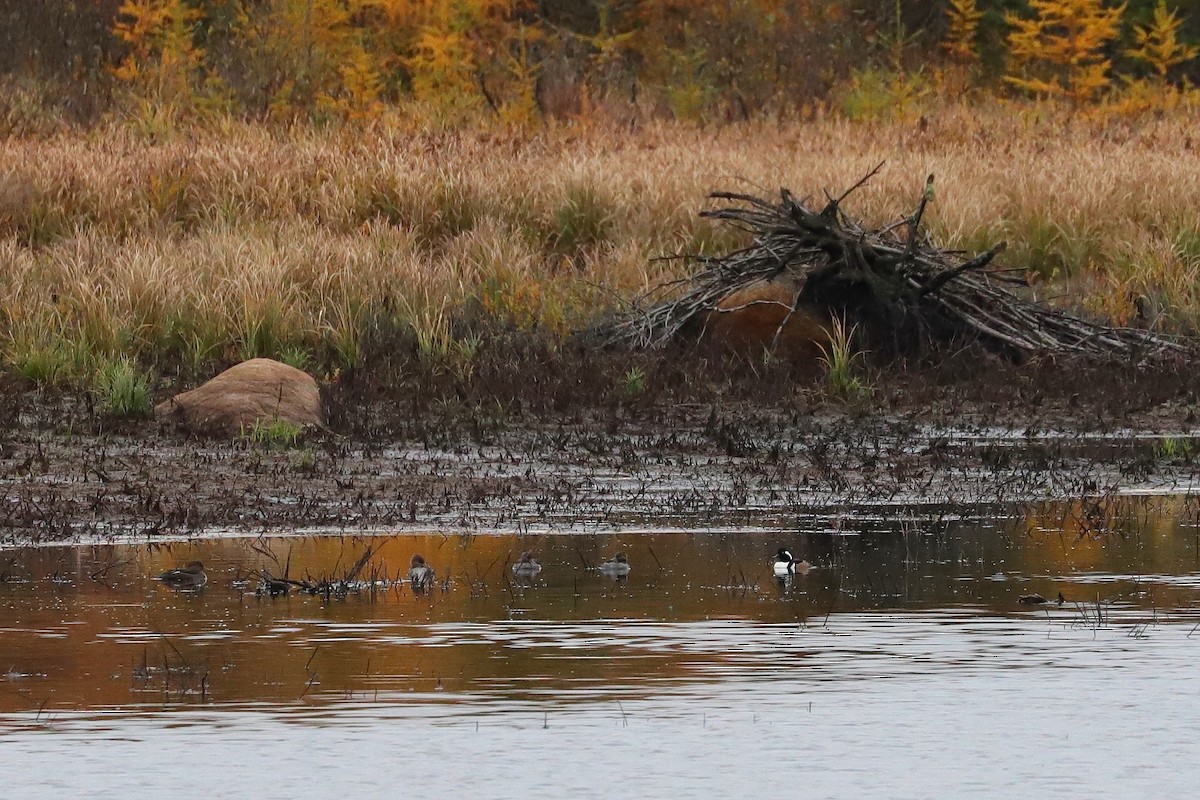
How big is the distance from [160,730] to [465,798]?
45.1 inches

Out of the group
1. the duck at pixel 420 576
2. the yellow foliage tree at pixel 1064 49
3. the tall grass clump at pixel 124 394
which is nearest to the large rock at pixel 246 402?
the tall grass clump at pixel 124 394

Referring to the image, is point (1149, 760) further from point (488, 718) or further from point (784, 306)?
point (784, 306)

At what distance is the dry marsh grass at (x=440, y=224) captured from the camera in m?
16.2

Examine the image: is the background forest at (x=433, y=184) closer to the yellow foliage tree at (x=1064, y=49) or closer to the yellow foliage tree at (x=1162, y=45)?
the yellow foliage tree at (x=1064, y=49)

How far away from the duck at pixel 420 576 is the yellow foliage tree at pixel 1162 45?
33.3 m

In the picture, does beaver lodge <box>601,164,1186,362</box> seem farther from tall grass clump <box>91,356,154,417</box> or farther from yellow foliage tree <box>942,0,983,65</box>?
yellow foliage tree <box>942,0,983,65</box>

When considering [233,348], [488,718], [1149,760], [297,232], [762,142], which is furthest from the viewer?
[762,142]

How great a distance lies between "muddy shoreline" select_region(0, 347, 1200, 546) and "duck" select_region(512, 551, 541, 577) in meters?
1.28

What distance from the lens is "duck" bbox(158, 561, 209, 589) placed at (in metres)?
8.84

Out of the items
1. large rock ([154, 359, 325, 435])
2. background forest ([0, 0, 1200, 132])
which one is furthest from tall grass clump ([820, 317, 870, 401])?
background forest ([0, 0, 1200, 132])

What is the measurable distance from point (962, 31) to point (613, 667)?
3952cm

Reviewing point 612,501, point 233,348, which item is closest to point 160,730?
point 612,501

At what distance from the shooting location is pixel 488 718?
6398mm

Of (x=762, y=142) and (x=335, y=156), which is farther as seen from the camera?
(x=762, y=142)
